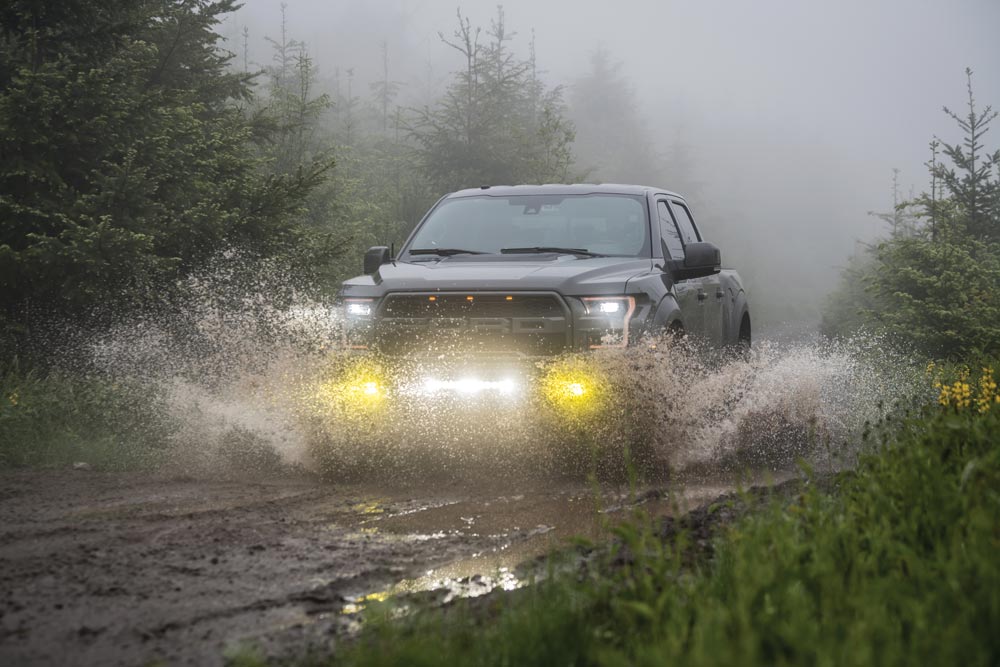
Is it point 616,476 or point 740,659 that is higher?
point 740,659

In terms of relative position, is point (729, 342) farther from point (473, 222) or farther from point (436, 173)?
point (436, 173)

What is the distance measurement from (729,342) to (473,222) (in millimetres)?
3004

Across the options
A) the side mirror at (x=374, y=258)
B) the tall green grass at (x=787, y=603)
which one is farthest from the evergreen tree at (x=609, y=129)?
the tall green grass at (x=787, y=603)

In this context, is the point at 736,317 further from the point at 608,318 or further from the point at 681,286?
the point at 608,318

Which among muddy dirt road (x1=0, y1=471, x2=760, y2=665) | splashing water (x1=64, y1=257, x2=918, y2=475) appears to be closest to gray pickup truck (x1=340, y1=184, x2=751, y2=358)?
splashing water (x1=64, y1=257, x2=918, y2=475)

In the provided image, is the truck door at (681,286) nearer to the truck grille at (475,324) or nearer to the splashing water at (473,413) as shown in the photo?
the splashing water at (473,413)

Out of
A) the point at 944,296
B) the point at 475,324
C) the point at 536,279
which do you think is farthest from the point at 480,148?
the point at 475,324

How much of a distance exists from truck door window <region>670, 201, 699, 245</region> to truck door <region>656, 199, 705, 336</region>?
10.7 inches

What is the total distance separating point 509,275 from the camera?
7.21 metres

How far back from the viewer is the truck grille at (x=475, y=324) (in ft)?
22.7

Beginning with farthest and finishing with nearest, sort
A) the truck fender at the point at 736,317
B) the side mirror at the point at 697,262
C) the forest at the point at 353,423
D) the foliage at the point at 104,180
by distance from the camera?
the truck fender at the point at 736,317
the foliage at the point at 104,180
the side mirror at the point at 697,262
the forest at the point at 353,423

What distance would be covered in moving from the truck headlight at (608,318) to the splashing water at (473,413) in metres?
0.10

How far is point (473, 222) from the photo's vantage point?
8.78m

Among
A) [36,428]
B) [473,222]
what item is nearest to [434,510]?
[473,222]
